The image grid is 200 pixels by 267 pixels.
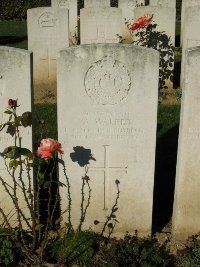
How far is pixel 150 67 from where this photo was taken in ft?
14.7

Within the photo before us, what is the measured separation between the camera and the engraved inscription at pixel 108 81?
4520 mm

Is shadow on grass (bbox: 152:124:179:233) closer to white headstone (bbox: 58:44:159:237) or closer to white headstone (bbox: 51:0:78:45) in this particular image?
white headstone (bbox: 58:44:159:237)

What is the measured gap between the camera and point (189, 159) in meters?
4.73

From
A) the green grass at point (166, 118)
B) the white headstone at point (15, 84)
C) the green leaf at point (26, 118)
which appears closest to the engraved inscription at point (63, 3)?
the green grass at point (166, 118)

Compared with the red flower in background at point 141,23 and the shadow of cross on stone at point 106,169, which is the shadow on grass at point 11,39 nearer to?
the red flower in background at point 141,23

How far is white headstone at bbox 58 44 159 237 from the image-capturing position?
448 cm

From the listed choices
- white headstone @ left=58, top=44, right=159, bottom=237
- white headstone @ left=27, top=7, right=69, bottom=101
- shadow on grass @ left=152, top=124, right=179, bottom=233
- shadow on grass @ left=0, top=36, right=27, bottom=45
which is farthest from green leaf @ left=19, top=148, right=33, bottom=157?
shadow on grass @ left=0, top=36, right=27, bottom=45

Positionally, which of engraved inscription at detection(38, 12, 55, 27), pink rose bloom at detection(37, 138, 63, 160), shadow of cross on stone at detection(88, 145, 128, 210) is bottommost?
shadow of cross on stone at detection(88, 145, 128, 210)

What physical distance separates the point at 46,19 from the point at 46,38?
381 mm

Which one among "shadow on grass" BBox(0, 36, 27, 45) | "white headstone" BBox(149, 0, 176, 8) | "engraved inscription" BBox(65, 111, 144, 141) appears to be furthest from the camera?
"shadow on grass" BBox(0, 36, 27, 45)

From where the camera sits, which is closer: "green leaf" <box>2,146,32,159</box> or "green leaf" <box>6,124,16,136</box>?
"green leaf" <box>2,146,32,159</box>

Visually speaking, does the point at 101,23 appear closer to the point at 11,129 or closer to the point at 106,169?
the point at 106,169

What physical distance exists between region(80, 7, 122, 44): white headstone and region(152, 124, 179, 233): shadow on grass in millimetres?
3055

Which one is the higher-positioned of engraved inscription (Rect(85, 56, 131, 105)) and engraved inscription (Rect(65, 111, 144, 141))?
engraved inscription (Rect(85, 56, 131, 105))
